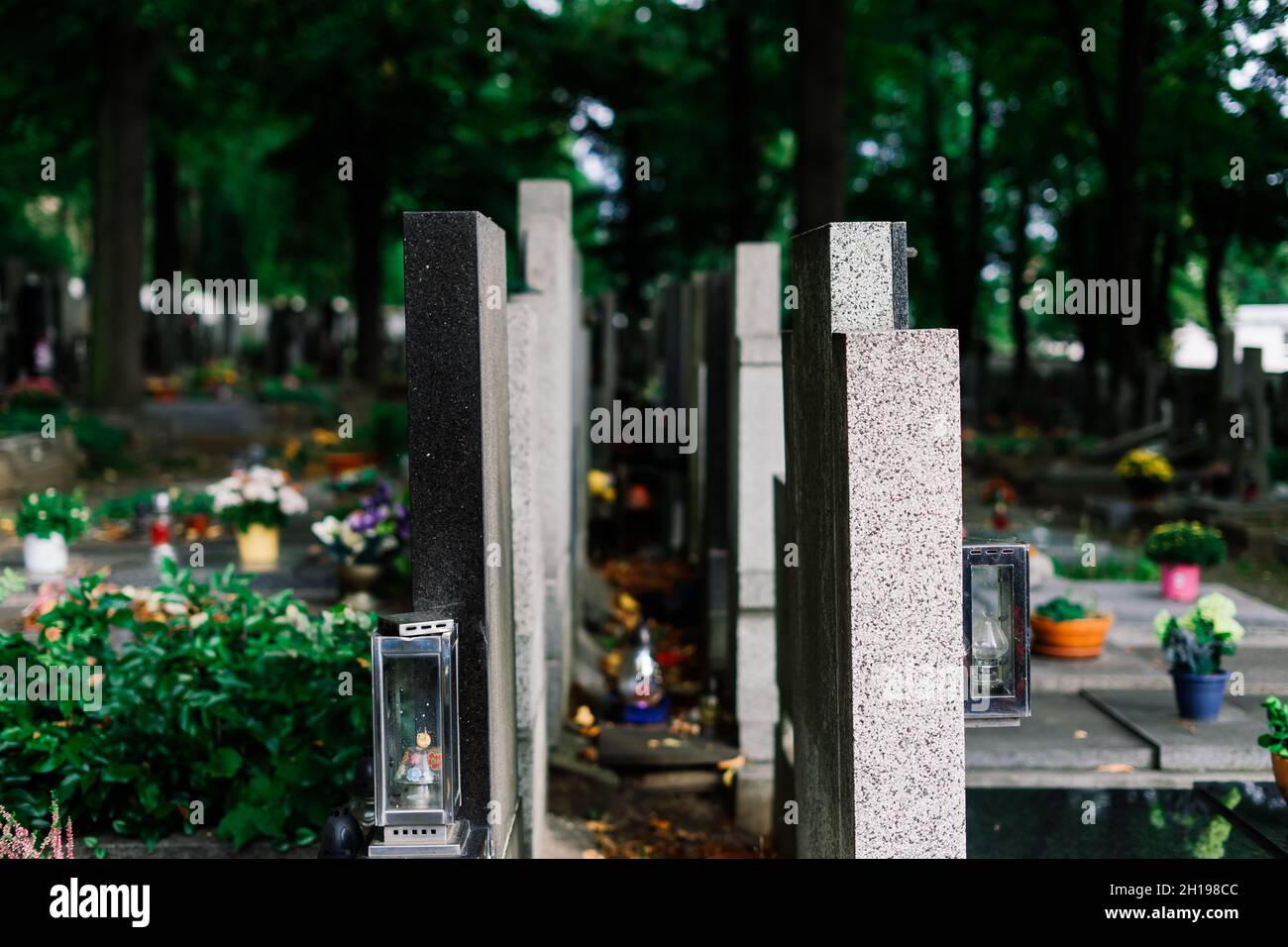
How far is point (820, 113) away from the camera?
14992 millimetres

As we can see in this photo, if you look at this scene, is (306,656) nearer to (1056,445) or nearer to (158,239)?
(1056,445)

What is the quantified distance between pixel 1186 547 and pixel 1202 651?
2.93m

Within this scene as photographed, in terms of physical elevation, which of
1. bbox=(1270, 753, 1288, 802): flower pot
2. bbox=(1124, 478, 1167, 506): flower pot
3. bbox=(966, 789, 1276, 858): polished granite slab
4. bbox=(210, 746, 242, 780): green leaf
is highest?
bbox=(1124, 478, 1167, 506): flower pot

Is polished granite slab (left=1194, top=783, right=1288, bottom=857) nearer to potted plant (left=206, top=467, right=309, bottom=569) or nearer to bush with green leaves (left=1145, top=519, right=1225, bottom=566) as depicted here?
bush with green leaves (left=1145, top=519, right=1225, bottom=566)

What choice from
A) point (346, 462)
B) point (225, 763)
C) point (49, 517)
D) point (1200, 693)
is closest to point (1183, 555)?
point (1200, 693)

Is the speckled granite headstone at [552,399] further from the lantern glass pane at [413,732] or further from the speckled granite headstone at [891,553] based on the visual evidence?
the speckled granite headstone at [891,553]

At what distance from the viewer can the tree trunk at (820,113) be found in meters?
14.9

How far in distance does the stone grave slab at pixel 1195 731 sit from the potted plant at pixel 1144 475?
8.31m

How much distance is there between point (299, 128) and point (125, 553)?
62.7ft

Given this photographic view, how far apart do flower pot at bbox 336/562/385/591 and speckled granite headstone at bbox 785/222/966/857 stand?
550 cm

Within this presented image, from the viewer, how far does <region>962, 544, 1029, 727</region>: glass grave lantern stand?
4504 millimetres

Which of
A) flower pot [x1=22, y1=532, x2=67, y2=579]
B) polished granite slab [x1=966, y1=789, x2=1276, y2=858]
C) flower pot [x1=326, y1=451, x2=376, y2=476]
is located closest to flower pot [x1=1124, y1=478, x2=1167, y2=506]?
flower pot [x1=326, y1=451, x2=376, y2=476]
